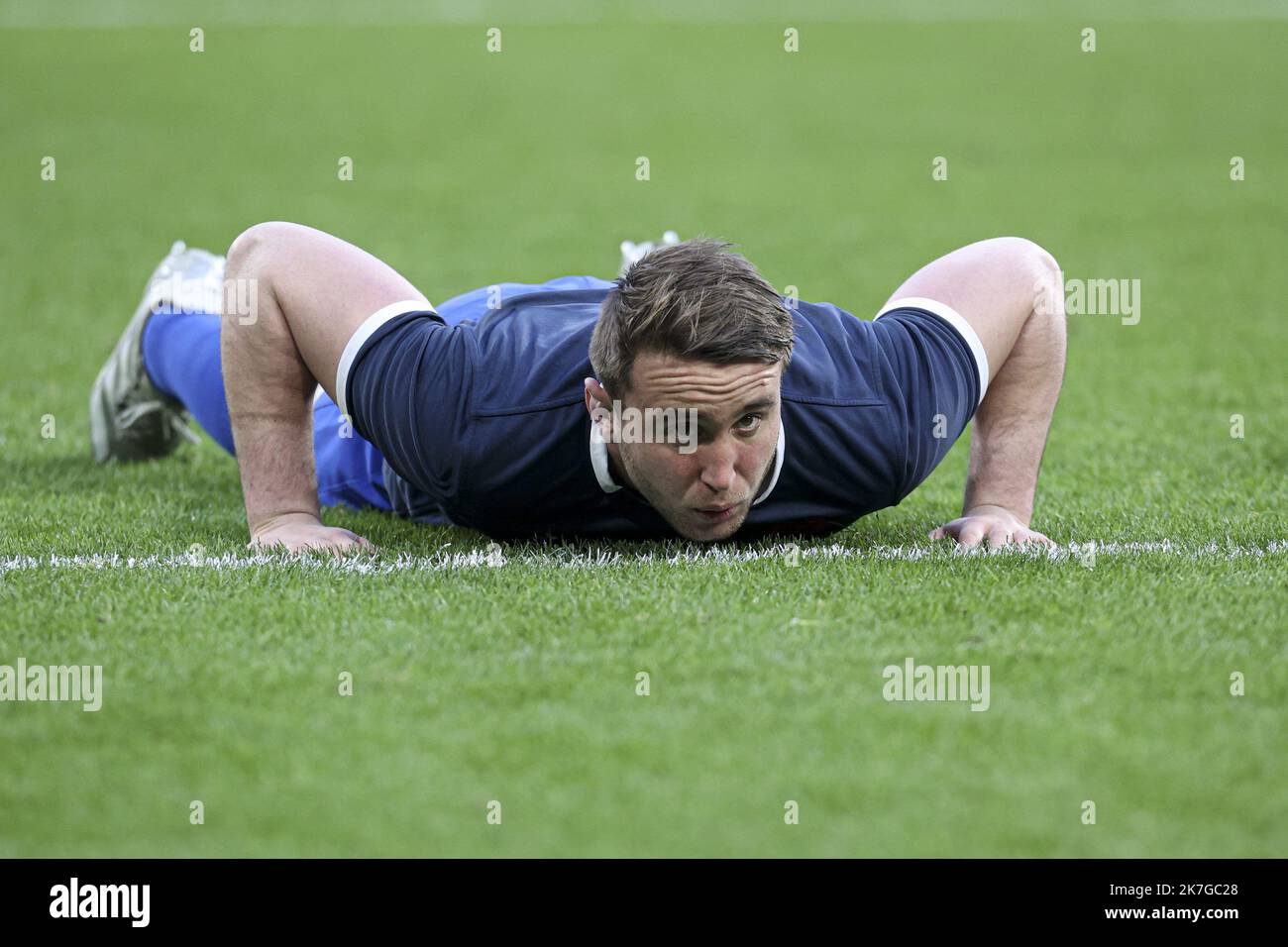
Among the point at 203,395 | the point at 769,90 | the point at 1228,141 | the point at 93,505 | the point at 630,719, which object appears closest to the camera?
the point at 630,719

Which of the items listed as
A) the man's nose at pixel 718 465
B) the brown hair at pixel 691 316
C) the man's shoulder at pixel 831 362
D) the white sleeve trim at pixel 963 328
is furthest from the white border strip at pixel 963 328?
the man's nose at pixel 718 465

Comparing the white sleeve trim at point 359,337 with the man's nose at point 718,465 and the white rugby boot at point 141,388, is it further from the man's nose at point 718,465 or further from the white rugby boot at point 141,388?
the white rugby boot at point 141,388

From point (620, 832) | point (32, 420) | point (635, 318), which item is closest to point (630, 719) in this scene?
point (620, 832)

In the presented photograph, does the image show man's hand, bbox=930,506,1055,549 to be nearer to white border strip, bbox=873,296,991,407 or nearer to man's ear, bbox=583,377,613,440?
white border strip, bbox=873,296,991,407

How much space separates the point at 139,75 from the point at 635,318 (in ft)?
55.0

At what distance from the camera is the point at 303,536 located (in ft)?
14.2

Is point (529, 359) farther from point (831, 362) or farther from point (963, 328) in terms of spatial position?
point (963, 328)

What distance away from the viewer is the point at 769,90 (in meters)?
18.5

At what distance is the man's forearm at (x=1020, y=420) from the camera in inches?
177

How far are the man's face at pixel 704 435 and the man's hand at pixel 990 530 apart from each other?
65cm

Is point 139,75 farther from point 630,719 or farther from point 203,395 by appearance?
point 630,719

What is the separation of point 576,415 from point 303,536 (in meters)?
0.86

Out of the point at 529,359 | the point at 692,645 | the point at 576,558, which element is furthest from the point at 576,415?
the point at 692,645
